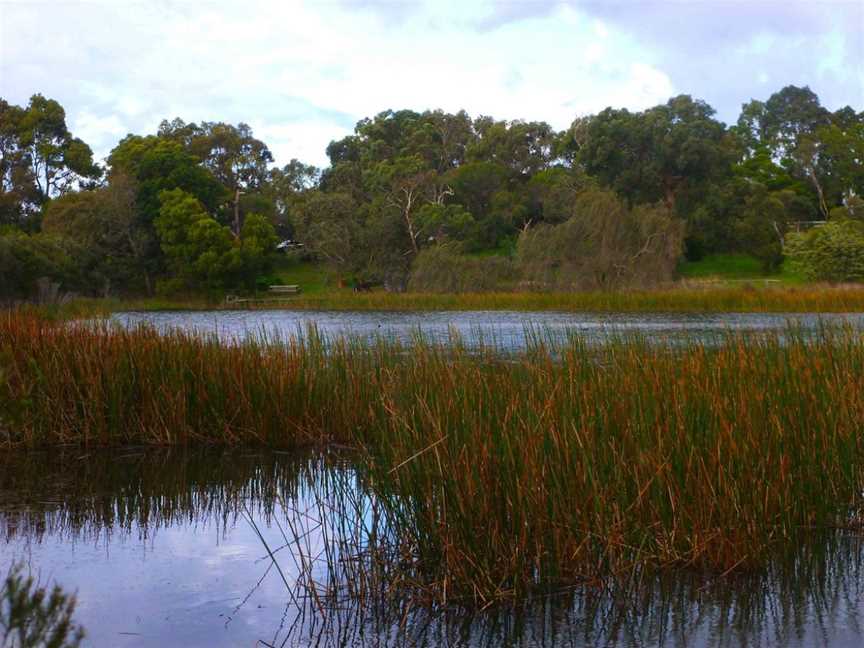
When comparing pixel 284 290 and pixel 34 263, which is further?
pixel 284 290

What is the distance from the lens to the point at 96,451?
25.7 ft

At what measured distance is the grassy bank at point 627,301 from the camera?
87.1ft

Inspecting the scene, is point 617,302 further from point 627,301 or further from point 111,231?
point 111,231

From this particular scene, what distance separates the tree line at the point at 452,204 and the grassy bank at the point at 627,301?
3482mm

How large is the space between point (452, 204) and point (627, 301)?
Result: 65.2ft

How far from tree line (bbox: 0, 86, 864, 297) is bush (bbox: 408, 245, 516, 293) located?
0.07 m

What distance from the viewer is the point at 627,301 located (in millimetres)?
28719

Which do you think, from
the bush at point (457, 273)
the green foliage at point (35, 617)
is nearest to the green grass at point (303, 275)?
the bush at point (457, 273)

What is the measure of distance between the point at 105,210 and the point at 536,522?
138 ft

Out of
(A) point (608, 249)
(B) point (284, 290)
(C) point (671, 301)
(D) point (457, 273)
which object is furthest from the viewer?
(B) point (284, 290)

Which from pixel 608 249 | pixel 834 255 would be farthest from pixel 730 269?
pixel 608 249

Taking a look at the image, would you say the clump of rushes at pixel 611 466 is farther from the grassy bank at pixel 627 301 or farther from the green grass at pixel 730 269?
the green grass at pixel 730 269

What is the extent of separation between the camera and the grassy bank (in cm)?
2656

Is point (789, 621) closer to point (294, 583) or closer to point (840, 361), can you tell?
point (294, 583)
